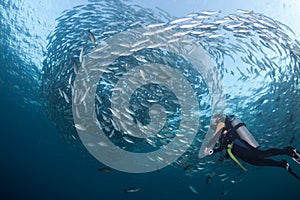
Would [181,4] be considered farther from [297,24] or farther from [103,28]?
[297,24]

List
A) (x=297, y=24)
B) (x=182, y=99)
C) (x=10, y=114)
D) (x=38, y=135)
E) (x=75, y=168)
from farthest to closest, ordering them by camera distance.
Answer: (x=75, y=168)
(x=38, y=135)
(x=10, y=114)
(x=182, y=99)
(x=297, y=24)

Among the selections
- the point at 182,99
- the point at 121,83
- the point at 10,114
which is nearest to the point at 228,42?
the point at 182,99

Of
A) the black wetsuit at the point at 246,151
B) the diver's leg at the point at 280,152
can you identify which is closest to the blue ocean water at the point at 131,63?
the black wetsuit at the point at 246,151

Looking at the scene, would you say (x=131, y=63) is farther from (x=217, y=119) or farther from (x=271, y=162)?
(x=271, y=162)

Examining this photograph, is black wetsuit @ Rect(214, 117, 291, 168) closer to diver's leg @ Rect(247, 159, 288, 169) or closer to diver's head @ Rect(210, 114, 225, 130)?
diver's leg @ Rect(247, 159, 288, 169)

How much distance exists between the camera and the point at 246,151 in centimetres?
648

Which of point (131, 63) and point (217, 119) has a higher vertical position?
point (131, 63)

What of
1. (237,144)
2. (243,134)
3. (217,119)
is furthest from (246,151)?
(217,119)

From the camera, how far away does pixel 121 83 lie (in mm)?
11484

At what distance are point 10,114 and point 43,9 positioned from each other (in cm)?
2314

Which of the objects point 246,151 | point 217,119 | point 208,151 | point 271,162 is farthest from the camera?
point 217,119

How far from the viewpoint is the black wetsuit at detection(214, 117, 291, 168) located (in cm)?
613

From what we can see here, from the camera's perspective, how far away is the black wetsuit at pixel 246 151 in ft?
20.1

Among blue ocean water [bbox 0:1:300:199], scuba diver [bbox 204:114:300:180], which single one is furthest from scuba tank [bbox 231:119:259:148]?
blue ocean water [bbox 0:1:300:199]
